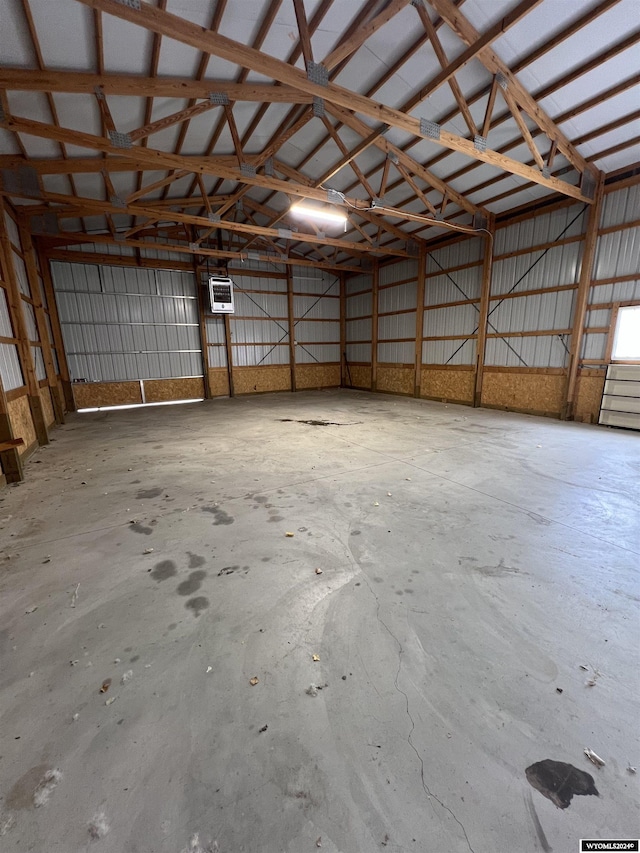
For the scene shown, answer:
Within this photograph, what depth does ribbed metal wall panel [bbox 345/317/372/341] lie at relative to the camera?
44.0ft

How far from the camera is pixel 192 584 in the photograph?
2.45 m

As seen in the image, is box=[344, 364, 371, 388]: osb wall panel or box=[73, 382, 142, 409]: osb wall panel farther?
box=[344, 364, 371, 388]: osb wall panel

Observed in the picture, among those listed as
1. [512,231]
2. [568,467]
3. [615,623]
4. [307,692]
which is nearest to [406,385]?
[512,231]

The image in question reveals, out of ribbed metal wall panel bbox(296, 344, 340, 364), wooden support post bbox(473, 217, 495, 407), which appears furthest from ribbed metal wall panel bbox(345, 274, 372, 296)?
wooden support post bbox(473, 217, 495, 407)

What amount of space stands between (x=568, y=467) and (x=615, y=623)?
3.11 m

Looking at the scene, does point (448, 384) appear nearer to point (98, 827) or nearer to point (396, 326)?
point (396, 326)

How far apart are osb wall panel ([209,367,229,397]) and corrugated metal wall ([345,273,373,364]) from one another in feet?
17.0

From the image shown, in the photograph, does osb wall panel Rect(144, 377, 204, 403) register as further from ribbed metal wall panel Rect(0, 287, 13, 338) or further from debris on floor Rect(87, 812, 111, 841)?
debris on floor Rect(87, 812, 111, 841)

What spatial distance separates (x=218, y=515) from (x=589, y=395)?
8006 mm

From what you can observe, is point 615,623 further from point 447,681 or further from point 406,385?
point 406,385

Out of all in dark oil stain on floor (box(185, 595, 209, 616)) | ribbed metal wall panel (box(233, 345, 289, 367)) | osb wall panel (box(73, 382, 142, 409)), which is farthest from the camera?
ribbed metal wall panel (box(233, 345, 289, 367))

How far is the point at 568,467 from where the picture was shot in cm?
467

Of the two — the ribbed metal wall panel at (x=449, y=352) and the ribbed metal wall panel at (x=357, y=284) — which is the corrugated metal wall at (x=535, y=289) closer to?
the ribbed metal wall panel at (x=449, y=352)

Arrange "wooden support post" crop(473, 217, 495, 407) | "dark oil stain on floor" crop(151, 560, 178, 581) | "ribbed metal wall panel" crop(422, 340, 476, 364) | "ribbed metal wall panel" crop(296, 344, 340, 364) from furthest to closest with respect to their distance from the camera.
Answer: "ribbed metal wall panel" crop(296, 344, 340, 364) < "ribbed metal wall panel" crop(422, 340, 476, 364) < "wooden support post" crop(473, 217, 495, 407) < "dark oil stain on floor" crop(151, 560, 178, 581)
